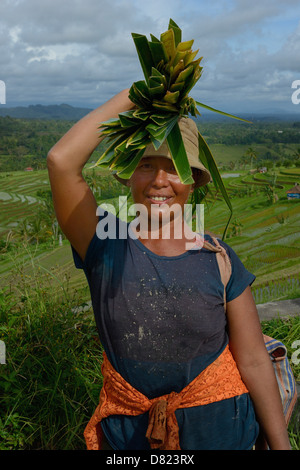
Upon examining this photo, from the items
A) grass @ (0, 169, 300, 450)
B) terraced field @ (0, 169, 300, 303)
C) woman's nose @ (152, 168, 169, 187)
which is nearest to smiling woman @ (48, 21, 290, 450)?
woman's nose @ (152, 168, 169, 187)

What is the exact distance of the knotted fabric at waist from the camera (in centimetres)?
153

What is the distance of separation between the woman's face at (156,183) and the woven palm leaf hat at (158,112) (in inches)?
1.8

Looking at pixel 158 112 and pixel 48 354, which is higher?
pixel 158 112

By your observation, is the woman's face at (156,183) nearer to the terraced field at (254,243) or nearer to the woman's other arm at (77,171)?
the woman's other arm at (77,171)

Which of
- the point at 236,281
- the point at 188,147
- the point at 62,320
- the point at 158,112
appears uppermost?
the point at 158,112

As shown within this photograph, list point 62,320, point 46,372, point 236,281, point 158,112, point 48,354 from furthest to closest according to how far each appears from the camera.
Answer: point 62,320 < point 48,354 < point 46,372 < point 236,281 < point 158,112

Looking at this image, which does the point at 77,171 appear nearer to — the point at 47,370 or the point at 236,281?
the point at 236,281

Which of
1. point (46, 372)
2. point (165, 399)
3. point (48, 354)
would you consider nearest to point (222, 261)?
point (165, 399)

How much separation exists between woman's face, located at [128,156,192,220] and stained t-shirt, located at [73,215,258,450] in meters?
0.19

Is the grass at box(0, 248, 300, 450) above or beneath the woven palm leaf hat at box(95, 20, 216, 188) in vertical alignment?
beneath

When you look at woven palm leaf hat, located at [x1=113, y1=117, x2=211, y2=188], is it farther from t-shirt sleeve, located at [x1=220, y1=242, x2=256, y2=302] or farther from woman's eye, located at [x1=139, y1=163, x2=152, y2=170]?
t-shirt sleeve, located at [x1=220, y1=242, x2=256, y2=302]

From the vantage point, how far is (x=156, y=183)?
1535 millimetres

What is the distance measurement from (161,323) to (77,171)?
65 cm
